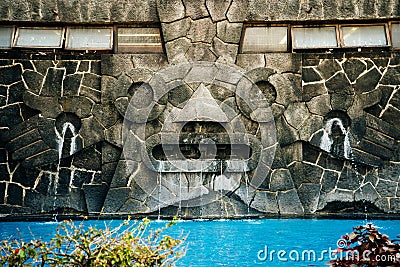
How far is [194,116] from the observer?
10.1 metres

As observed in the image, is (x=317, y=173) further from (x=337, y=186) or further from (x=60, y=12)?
(x=60, y=12)

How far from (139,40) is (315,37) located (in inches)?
109

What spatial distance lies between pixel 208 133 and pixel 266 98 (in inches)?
41.5

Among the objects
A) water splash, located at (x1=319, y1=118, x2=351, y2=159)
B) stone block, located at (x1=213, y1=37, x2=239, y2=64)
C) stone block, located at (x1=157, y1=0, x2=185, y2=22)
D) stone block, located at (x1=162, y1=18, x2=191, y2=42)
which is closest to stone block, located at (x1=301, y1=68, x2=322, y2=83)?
water splash, located at (x1=319, y1=118, x2=351, y2=159)

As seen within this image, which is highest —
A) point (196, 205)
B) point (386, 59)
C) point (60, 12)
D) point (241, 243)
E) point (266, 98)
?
point (60, 12)

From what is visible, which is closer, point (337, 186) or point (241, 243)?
point (241, 243)

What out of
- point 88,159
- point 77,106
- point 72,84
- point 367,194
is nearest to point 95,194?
point 88,159

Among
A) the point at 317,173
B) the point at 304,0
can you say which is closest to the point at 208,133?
the point at 317,173

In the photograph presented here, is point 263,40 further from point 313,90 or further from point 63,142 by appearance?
point 63,142

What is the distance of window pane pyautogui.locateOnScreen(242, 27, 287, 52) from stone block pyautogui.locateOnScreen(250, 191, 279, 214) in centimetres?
227

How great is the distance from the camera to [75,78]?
10250 millimetres

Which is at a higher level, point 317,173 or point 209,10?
point 209,10

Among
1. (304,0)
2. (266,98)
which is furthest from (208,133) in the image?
(304,0)

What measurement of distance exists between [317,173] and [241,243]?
3.11 meters
